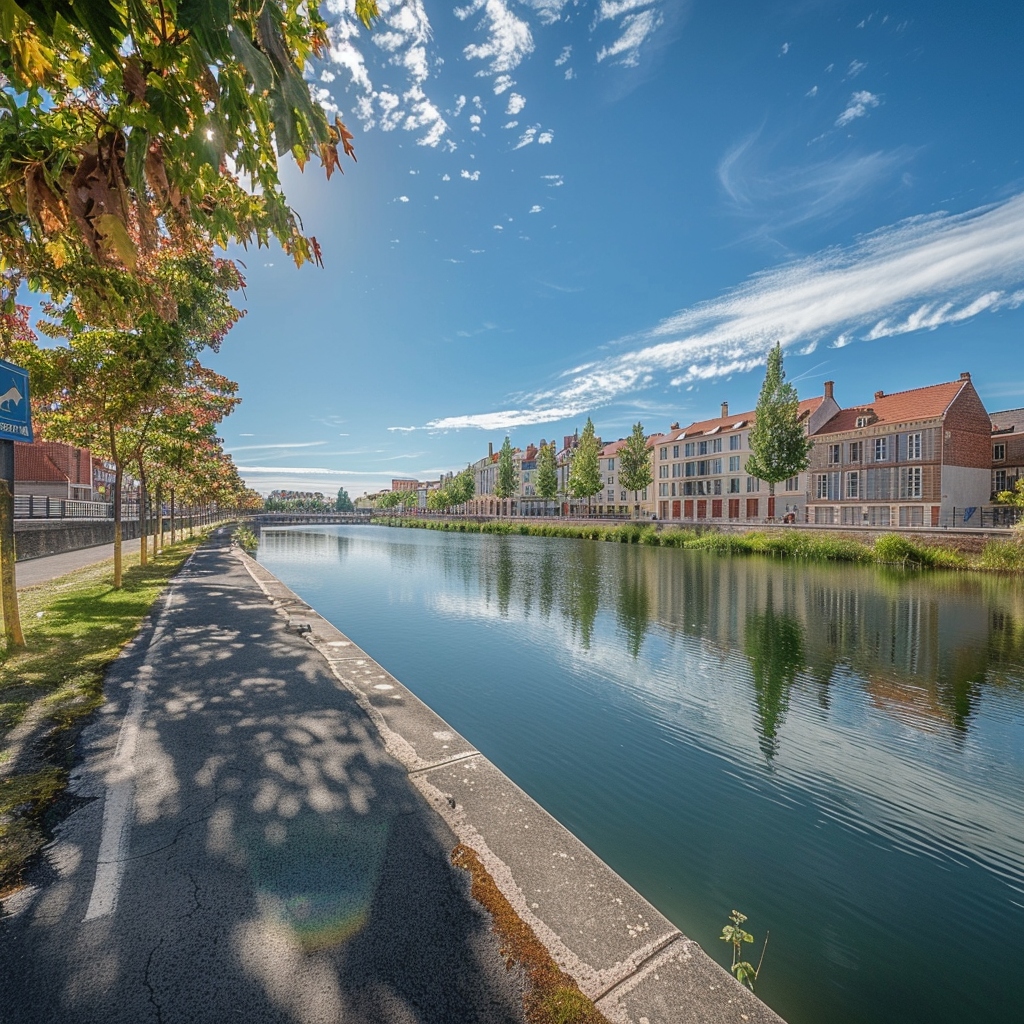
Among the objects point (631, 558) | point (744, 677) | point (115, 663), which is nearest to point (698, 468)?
point (631, 558)

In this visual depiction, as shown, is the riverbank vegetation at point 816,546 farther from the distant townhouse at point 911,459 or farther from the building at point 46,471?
the building at point 46,471

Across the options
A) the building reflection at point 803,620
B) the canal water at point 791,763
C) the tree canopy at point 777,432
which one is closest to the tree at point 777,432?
the tree canopy at point 777,432

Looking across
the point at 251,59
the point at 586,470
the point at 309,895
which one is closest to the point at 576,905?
A: the point at 309,895

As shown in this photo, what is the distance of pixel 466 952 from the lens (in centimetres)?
233

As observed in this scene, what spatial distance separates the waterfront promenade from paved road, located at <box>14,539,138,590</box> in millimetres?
13365

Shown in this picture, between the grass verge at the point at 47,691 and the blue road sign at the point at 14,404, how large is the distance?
307 centimetres

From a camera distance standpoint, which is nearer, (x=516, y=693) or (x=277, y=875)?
(x=277, y=875)

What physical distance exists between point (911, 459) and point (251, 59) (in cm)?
4519

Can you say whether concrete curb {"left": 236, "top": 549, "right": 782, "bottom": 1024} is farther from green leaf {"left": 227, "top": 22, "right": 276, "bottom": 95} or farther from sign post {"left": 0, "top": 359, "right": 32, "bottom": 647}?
sign post {"left": 0, "top": 359, "right": 32, "bottom": 647}

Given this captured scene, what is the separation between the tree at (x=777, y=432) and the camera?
38250 mm

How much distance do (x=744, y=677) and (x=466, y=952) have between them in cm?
767

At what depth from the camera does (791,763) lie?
580 centimetres

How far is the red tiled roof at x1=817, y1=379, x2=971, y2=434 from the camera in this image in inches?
1378

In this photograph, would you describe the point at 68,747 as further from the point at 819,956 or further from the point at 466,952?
the point at 819,956
